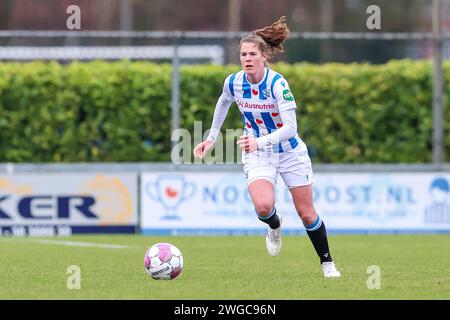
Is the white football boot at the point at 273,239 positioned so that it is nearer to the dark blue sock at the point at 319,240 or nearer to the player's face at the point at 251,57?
the dark blue sock at the point at 319,240

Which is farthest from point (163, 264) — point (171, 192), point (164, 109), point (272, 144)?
point (164, 109)

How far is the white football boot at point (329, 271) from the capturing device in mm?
10344

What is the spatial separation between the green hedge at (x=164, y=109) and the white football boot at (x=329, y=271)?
9.03 m

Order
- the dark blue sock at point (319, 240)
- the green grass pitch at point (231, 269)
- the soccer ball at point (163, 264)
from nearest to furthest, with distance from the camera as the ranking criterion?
the green grass pitch at point (231, 269) → the soccer ball at point (163, 264) → the dark blue sock at point (319, 240)

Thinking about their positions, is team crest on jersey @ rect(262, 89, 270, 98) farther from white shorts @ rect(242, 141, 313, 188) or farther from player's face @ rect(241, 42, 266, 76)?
white shorts @ rect(242, 141, 313, 188)

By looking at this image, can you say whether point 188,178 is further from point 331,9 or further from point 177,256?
point 331,9

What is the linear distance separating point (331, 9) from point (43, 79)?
24007 mm

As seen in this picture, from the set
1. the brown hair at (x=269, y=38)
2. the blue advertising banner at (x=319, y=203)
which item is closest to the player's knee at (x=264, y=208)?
the brown hair at (x=269, y=38)

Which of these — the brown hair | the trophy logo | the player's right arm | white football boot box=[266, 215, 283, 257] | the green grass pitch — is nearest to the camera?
Result: the green grass pitch

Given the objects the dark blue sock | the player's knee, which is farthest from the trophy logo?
the dark blue sock

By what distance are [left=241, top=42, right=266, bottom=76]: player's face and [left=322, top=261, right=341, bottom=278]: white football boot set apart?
1861 millimetres

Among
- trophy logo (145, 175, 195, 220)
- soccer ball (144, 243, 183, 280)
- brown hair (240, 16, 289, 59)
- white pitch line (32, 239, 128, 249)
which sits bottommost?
white pitch line (32, 239, 128, 249)

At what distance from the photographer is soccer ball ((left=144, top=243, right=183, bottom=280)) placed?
10.0 metres
